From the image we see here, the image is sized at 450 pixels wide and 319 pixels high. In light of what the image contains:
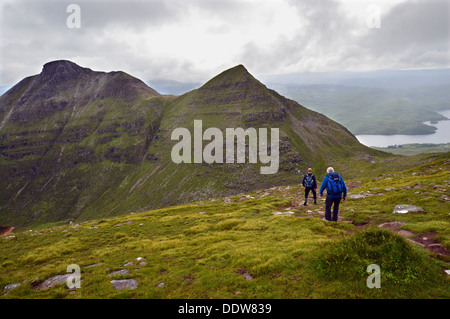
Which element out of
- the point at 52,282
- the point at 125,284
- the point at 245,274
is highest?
the point at 245,274

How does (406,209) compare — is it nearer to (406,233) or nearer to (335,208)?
(406,233)

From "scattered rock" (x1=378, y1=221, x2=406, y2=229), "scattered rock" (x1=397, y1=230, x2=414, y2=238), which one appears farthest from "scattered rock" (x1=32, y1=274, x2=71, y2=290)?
"scattered rock" (x1=378, y1=221, x2=406, y2=229)

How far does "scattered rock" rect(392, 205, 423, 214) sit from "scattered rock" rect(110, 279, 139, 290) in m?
20.9

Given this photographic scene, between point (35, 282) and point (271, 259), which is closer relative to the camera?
point (271, 259)

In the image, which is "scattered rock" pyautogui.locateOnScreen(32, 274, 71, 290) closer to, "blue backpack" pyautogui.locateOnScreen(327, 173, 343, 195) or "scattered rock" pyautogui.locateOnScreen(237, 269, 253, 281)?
"scattered rock" pyautogui.locateOnScreen(237, 269, 253, 281)

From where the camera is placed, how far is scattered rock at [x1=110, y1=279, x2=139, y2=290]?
11023 mm

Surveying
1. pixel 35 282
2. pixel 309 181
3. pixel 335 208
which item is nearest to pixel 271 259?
pixel 335 208

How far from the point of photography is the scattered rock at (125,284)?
11023mm

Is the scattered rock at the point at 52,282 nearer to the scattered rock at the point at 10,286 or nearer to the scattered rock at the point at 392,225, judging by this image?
the scattered rock at the point at 10,286

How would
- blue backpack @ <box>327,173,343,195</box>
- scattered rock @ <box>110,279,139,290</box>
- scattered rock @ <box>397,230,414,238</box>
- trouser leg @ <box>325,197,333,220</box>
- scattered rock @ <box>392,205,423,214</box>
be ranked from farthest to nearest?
scattered rock @ <box>392,205,423,214</box>
trouser leg @ <box>325,197,333,220</box>
blue backpack @ <box>327,173,343,195</box>
scattered rock @ <box>397,230,414,238</box>
scattered rock @ <box>110,279,139,290</box>

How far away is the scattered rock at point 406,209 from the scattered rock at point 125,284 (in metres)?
20.9

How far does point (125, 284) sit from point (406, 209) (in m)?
22.3

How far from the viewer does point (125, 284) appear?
1130cm
